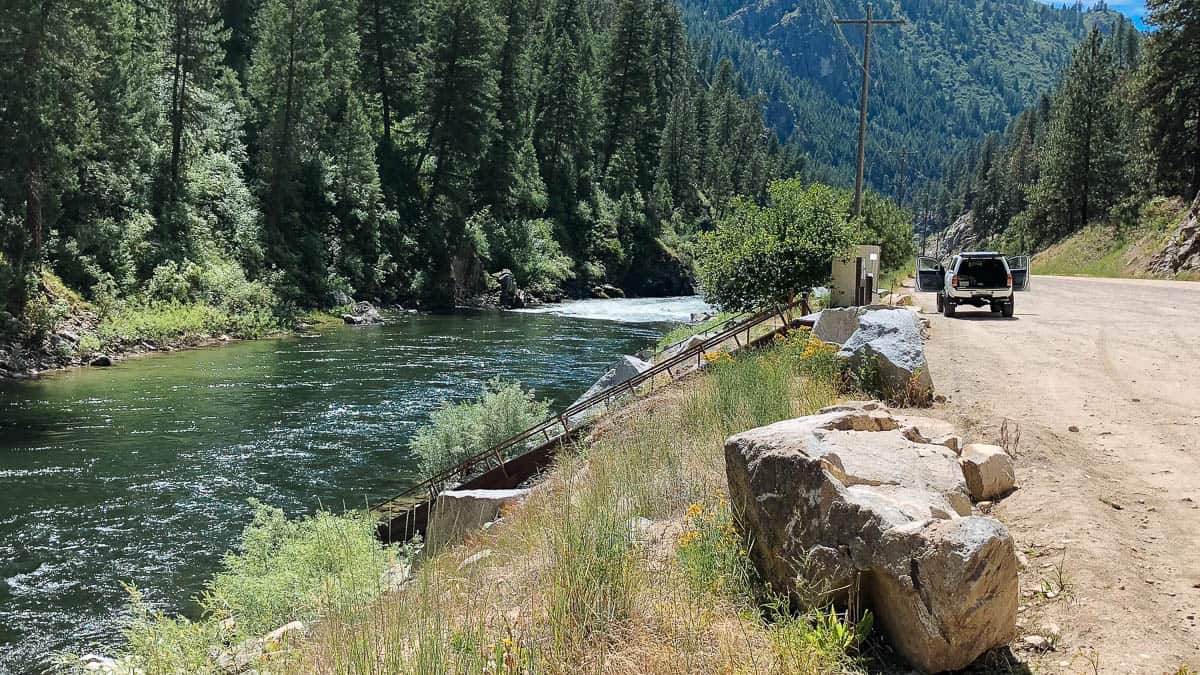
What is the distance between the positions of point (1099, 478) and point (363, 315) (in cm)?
4030

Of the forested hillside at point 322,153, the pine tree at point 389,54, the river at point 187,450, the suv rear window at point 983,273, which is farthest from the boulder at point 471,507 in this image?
the pine tree at point 389,54

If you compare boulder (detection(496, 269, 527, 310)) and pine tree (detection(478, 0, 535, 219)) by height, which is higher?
pine tree (detection(478, 0, 535, 219))

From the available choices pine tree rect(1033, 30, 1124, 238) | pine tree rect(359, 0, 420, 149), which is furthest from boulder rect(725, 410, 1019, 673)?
pine tree rect(1033, 30, 1124, 238)

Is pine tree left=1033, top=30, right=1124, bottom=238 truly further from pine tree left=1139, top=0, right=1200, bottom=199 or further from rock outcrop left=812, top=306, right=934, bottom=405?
rock outcrop left=812, top=306, right=934, bottom=405

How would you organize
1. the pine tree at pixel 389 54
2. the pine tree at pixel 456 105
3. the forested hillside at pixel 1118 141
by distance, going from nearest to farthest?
the forested hillside at pixel 1118 141 < the pine tree at pixel 456 105 < the pine tree at pixel 389 54

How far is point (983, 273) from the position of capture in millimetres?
22031

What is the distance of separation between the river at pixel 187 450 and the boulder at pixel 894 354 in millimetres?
7697

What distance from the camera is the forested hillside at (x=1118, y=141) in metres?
43.2

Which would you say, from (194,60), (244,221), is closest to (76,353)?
(244,221)

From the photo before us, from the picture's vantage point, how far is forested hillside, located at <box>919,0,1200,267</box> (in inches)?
1699

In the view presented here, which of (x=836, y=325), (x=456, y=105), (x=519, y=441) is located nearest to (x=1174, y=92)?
(x=836, y=325)

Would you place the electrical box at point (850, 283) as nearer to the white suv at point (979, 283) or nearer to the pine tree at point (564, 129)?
the white suv at point (979, 283)

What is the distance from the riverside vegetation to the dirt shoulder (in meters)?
1.44

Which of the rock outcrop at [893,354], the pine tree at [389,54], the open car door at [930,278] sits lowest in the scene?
the rock outcrop at [893,354]
